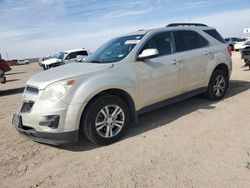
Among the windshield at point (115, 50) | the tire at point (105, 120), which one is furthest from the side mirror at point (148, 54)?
the tire at point (105, 120)

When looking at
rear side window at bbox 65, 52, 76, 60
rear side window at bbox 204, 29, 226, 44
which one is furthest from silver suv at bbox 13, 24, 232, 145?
rear side window at bbox 65, 52, 76, 60

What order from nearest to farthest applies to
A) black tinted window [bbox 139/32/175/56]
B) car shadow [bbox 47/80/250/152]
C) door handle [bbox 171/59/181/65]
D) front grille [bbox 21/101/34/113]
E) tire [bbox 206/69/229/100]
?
1. front grille [bbox 21/101/34/113]
2. car shadow [bbox 47/80/250/152]
3. black tinted window [bbox 139/32/175/56]
4. door handle [bbox 171/59/181/65]
5. tire [bbox 206/69/229/100]

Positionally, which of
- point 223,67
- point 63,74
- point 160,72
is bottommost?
point 223,67

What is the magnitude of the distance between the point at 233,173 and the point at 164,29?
3.51 meters

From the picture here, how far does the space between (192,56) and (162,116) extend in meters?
1.41

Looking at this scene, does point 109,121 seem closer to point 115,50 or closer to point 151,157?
point 151,157

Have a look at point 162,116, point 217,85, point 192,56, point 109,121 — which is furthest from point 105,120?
point 217,85

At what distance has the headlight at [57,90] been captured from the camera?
190 inches

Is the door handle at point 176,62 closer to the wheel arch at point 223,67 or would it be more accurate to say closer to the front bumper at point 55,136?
the wheel arch at point 223,67

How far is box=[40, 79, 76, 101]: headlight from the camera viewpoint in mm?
4836

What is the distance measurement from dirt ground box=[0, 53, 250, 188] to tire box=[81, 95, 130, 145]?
0.56 feet

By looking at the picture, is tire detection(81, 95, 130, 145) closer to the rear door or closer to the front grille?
the front grille

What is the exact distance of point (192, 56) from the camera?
22.3 ft

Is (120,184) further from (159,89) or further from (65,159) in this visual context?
(159,89)
